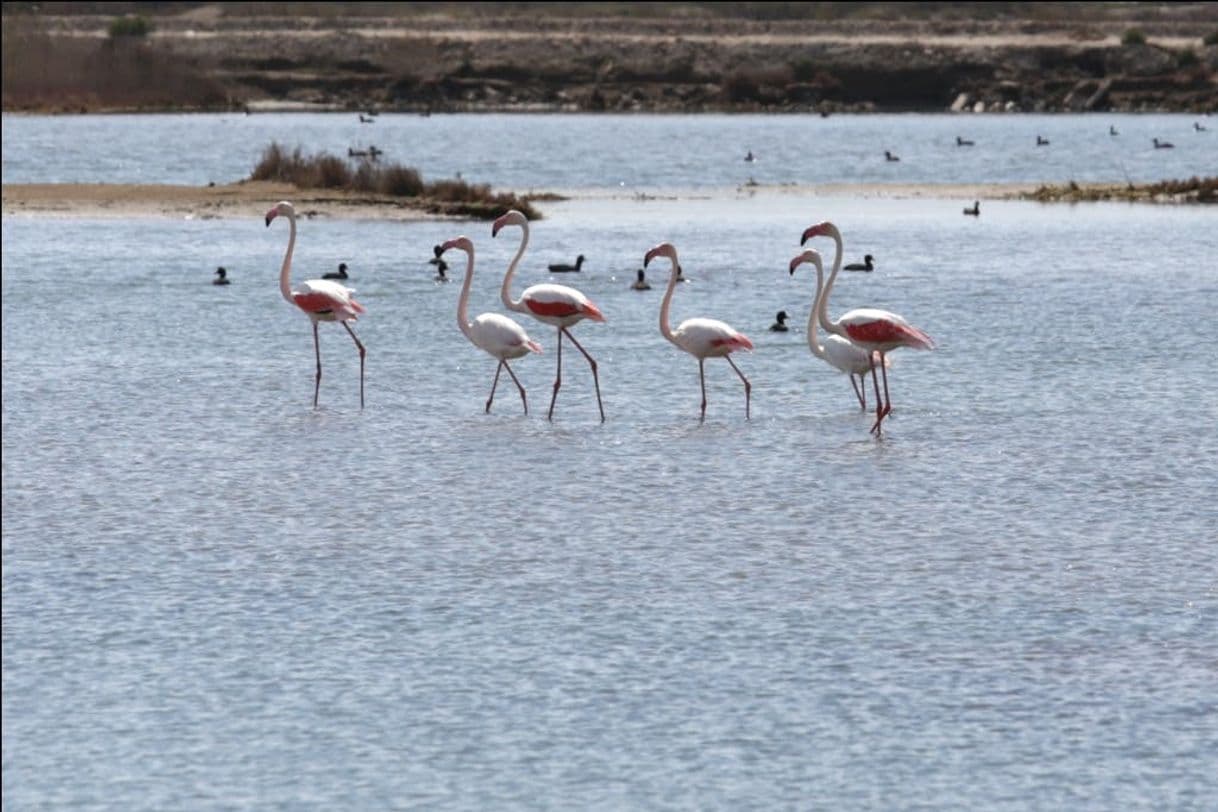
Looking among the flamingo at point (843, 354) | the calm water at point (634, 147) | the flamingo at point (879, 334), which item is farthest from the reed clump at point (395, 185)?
the flamingo at point (879, 334)

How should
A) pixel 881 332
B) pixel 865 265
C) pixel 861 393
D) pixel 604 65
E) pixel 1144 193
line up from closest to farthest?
pixel 881 332
pixel 861 393
pixel 865 265
pixel 1144 193
pixel 604 65

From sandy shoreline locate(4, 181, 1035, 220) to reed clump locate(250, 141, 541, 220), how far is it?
309 millimetres

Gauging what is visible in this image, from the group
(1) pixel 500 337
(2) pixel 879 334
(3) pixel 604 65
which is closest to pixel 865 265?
(2) pixel 879 334

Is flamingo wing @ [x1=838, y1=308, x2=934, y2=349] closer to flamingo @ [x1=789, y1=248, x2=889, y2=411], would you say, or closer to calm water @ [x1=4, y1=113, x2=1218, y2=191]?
flamingo @ [x1=789, y1=248, x2=889, y2=411]

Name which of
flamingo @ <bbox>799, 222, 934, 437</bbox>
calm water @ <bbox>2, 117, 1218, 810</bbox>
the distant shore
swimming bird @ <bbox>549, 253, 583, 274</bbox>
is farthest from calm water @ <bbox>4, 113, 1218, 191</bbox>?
flamingo @ <bbox>799, 222, 934, 437</bbox>

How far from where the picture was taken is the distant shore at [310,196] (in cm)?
→ 3606

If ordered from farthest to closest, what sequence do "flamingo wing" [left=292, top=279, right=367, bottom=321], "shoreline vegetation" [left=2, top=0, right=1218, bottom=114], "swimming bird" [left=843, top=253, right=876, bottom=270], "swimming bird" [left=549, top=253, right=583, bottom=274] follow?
"shoreline vegetation" [left=2, top=0, right=1218, bottom=114]
"swimming bird" [left=843, top=253, right=876, bottom=270]
"swimming bird" [left=549, top=253, right=583, bottom=274]
"flamingo wing" [left=292, top=279, right=367, bottom=321]

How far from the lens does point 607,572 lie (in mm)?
11250

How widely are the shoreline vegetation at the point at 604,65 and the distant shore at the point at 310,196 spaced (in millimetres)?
42551

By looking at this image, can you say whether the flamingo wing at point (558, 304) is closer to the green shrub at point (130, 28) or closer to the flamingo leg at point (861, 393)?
the flamingo leg at point (861, 393)

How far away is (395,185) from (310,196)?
1444 mm

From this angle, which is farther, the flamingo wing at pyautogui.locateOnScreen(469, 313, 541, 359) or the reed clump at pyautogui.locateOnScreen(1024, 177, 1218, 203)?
the reed clump at pyautogui.locateOnScreen(1024, 177, 1218, 203)

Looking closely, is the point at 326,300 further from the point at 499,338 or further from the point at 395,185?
the point at 395,185

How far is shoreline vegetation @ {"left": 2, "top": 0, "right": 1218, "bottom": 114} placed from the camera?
275ft
